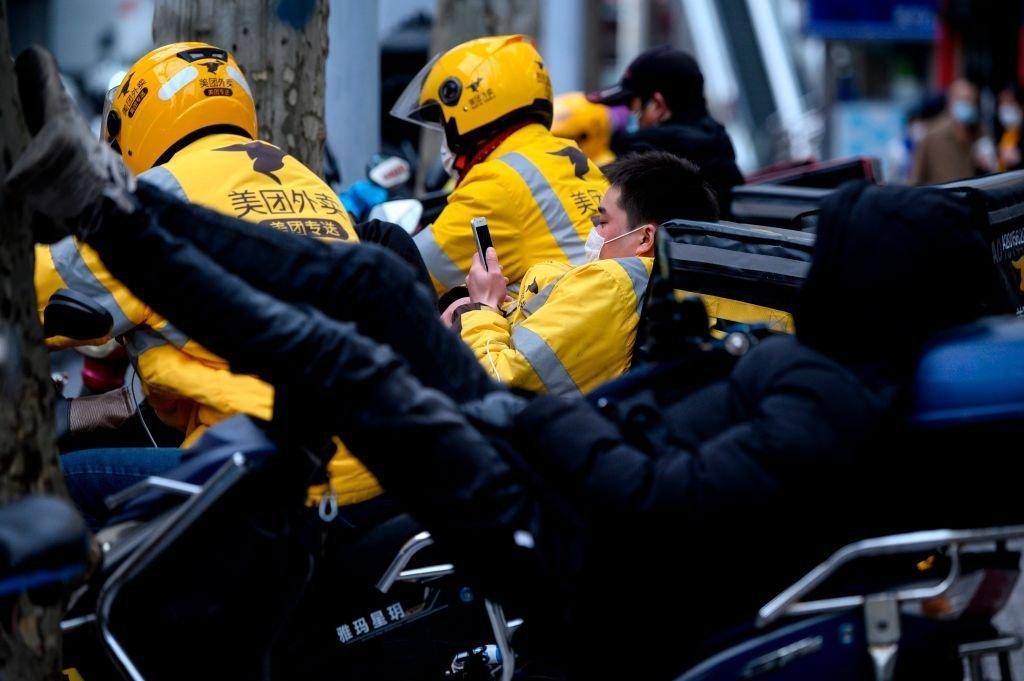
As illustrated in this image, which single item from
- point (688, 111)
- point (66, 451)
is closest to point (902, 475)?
point (66, 451)

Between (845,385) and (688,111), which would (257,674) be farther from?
(688,111)

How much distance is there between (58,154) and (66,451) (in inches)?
71.4

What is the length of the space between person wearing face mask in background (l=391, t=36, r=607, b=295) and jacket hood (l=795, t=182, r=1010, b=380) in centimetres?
215

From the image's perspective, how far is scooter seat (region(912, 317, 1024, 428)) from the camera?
8.92ft

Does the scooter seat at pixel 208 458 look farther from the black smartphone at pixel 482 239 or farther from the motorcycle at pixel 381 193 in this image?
the motorcycle at pixel 381 193

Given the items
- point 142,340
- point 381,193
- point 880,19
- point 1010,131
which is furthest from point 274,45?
point 880,19

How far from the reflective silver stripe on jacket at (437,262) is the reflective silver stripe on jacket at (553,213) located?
32 centimetres

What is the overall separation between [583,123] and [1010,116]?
9994 millimetres

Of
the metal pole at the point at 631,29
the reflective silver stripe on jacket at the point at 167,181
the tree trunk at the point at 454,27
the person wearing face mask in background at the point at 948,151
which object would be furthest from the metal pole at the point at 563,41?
the metal pole at the point at 631,29

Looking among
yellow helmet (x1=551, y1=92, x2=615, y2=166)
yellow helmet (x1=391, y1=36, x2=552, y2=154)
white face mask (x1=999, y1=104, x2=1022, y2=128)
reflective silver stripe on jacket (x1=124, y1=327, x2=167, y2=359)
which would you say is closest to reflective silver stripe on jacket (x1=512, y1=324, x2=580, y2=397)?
reflective silver stripe on jacket (x1=124, y1=327, x2=167, y2=359)

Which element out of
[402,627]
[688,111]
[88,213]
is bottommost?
[402,627]

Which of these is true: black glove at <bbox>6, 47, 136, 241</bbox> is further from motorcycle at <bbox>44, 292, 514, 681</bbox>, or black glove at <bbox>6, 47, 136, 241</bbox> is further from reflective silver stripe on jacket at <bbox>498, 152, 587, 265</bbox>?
reflective silver stripe on jacket at <bbox>498, 152, 587, 265</bbox>

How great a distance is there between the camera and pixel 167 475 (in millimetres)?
3033

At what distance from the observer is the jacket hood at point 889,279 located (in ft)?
9.23
